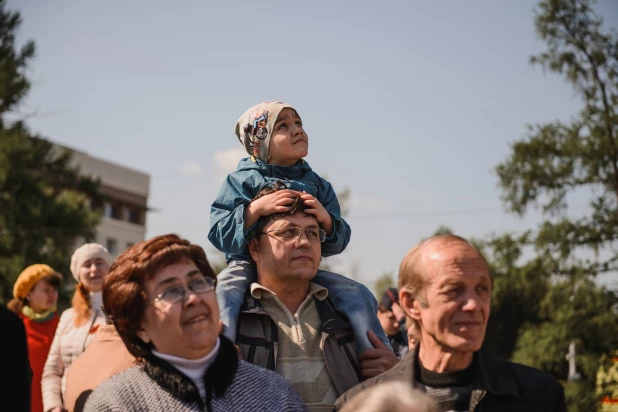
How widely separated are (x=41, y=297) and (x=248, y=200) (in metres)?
3.69

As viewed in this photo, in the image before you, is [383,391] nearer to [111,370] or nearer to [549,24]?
[111,370]

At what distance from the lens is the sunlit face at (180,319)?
3305 millimetres

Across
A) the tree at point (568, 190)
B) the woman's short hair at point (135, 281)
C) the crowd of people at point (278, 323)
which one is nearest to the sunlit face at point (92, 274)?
the crowd of people at point (278, 323)

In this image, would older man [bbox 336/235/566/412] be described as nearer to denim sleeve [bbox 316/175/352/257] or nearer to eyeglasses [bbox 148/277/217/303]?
eyeglasses [bbox 148/277/217/303]

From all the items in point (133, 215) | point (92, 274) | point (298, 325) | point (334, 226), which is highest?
point (133, 215)

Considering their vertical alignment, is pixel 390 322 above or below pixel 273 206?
below

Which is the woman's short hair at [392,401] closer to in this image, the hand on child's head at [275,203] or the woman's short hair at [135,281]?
the woman's short hair at [135,281]

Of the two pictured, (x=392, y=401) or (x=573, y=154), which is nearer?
(x=392, y=401)

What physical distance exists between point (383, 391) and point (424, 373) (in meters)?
0.91

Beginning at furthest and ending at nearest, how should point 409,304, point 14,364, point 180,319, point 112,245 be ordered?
1. point 112,245
2. point 409,304
3. point 180,319
4. point 14,364

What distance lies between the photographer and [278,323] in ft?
13.9

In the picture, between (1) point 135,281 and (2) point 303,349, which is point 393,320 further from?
(1) point 135,281

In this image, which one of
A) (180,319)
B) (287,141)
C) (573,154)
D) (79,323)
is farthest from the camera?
(573,154)

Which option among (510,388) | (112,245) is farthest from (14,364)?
(112,245)
